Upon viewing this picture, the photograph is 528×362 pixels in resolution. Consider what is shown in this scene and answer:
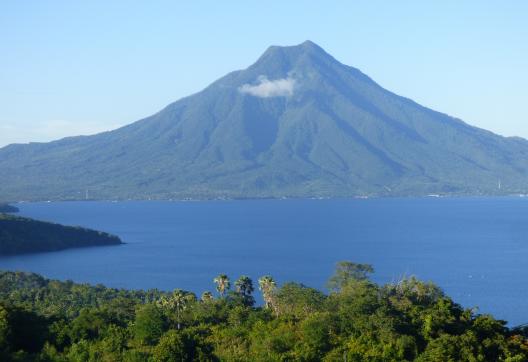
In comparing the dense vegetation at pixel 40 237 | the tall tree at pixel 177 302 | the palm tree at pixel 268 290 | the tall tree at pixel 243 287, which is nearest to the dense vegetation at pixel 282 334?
the tall tree at pixel 177 302

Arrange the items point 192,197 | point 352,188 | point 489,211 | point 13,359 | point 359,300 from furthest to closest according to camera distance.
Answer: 1. point 352,188
2. point 192,197
3. point 489,211
4. point 359,300
5. point 13,359

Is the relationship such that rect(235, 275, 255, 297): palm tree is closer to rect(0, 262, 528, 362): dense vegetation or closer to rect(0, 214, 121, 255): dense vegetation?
rect(0, 262, 528, 362): dense vegetation

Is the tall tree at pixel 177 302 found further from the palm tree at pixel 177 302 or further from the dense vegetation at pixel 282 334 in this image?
the dense vegetation at pixel 282 334

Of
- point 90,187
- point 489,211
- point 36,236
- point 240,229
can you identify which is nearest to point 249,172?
point 90,187

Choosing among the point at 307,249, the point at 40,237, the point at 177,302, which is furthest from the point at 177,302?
the point at 40,237

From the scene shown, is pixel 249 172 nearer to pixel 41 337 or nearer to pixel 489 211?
pixel 489 211

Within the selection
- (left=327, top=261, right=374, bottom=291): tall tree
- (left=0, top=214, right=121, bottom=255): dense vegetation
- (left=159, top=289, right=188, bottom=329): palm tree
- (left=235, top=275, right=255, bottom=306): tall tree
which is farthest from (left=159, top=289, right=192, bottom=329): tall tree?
(left=0, top=214, right=121, bottom=255): dense vegetation

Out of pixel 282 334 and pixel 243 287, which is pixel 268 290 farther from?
pixel 282 334
